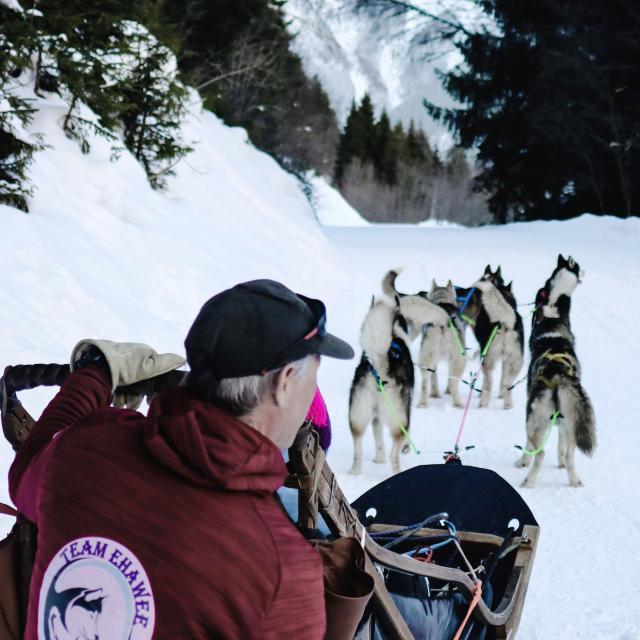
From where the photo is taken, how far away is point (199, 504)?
1.07m

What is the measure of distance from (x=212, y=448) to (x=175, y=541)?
5.8 inches

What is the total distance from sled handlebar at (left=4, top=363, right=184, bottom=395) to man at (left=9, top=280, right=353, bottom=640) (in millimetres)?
517

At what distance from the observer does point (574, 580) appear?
3.40 metres

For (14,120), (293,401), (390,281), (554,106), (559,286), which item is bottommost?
(293,401)

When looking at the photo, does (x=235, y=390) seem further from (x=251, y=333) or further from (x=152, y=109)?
(x=152, y=109)

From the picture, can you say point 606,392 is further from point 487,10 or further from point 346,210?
point 346,210

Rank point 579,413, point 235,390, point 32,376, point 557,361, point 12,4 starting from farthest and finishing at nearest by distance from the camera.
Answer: point 12,4, point 557,361, point 579,413, point 32,376, point 235,390

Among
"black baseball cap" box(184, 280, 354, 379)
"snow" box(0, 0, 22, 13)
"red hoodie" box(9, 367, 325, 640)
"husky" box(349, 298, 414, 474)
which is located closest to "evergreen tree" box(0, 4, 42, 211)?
"snow" box(0, 0, 22, 13)

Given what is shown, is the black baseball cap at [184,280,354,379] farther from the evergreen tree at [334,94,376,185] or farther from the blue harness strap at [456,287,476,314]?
the evergreen tree at [334,94,376,185]

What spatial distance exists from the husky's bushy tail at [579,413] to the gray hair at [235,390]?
3.52 m

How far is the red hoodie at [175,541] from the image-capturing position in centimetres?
104

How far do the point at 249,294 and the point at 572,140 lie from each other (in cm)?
1999

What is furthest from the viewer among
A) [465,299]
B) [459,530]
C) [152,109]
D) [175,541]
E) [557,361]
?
[152,109]

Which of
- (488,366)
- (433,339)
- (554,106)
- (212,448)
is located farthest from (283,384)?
(554,106)
